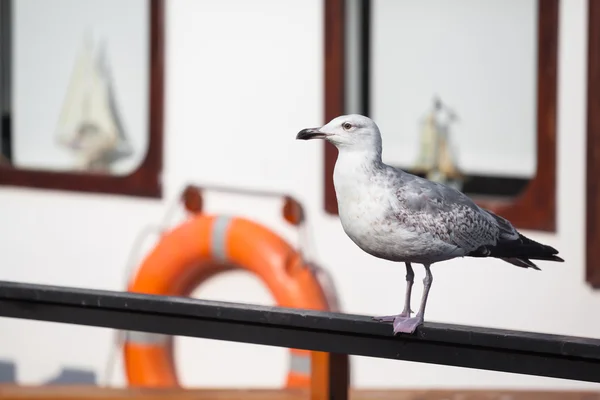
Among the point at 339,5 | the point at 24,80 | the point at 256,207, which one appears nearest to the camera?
the point at 339,5

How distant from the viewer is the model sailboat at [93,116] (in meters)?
4.98

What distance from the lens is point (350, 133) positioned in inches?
55.4

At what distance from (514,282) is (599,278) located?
0.29 m

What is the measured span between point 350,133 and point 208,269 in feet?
10.5

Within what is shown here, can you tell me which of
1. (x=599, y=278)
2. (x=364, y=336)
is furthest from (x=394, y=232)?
(x=599, y=278)

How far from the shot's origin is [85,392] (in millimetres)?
4285

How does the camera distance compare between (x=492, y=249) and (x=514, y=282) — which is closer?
(x=492, y=249)

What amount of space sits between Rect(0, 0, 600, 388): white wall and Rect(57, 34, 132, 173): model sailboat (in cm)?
17

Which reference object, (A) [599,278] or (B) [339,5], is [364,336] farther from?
(B) [339,5]

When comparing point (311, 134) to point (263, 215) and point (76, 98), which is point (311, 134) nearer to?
point (263, 215)

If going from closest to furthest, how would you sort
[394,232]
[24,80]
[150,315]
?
[394,232] → [150,315] → [24,80]

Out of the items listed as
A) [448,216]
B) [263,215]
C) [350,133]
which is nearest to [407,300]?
[448,216]

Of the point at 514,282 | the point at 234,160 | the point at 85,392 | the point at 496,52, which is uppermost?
the point at 496,52

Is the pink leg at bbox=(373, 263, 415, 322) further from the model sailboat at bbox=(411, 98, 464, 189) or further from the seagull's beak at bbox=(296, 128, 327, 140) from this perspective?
the model sailboat at bbox=(411, 98, 464, 189)
